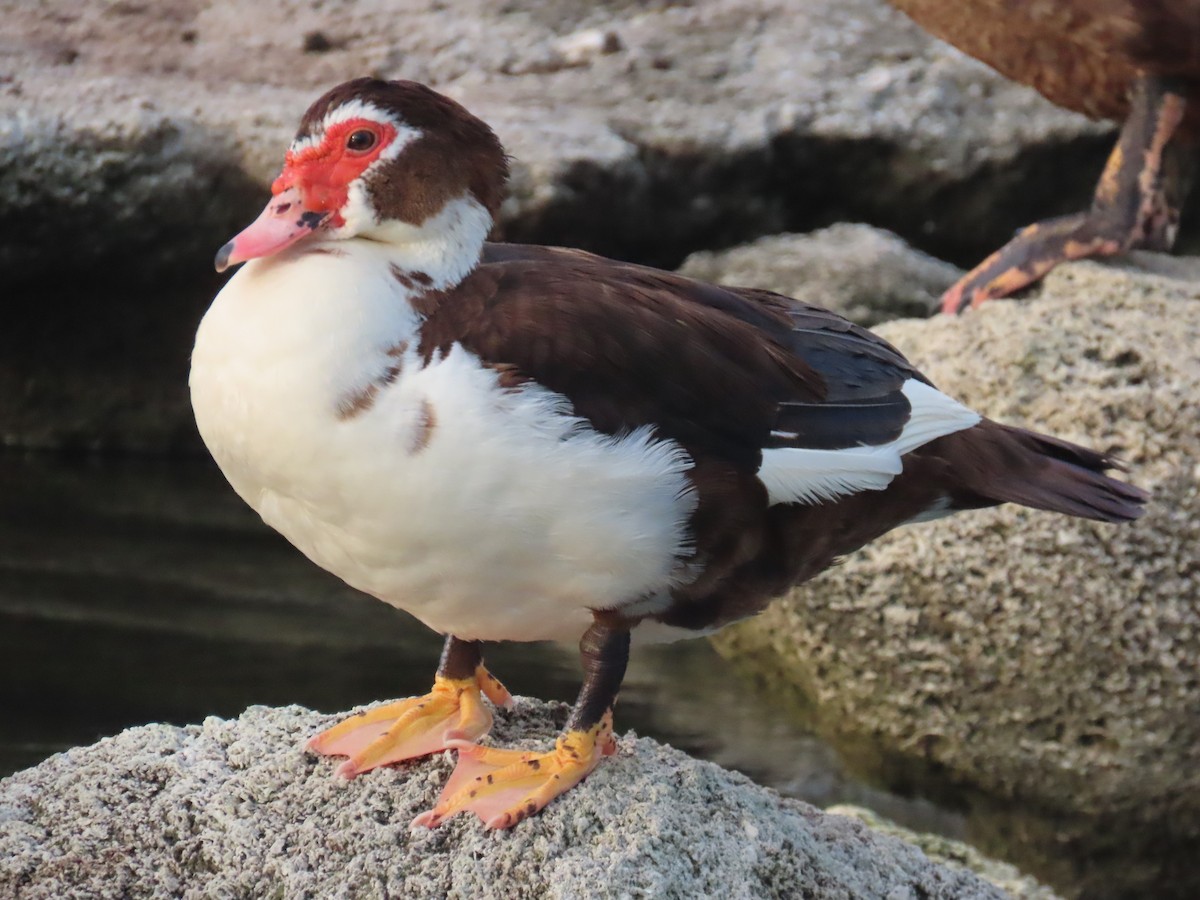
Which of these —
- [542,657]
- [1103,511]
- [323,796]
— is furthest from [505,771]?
[542,657]

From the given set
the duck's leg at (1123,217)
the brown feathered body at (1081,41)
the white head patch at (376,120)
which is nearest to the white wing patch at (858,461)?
the white head patch at (376,120)

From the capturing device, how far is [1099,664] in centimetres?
378

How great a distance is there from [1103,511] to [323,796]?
4.16 ft

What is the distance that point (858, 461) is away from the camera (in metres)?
2.38

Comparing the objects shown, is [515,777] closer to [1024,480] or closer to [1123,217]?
[1024,480]

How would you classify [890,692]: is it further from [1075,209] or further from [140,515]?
[1075,209]

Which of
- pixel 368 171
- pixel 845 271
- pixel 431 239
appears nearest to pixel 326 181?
pixel 368 171

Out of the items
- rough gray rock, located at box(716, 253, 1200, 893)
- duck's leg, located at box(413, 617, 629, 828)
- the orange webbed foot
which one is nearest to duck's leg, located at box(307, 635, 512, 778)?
the orange webbed foot

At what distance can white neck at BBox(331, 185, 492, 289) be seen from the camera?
2.21 metres

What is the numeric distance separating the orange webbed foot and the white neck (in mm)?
713

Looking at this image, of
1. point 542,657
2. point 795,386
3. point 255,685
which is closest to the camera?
point 795,386

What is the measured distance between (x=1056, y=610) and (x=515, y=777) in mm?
1864

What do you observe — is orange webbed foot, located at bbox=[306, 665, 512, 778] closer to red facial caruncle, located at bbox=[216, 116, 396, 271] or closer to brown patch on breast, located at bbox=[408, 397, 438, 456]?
brown patch on breast, located at bbox=[408, 397, 438, 456]

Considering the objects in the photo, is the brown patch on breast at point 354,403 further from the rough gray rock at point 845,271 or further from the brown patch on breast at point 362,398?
the rough gray rock at point 845,271
